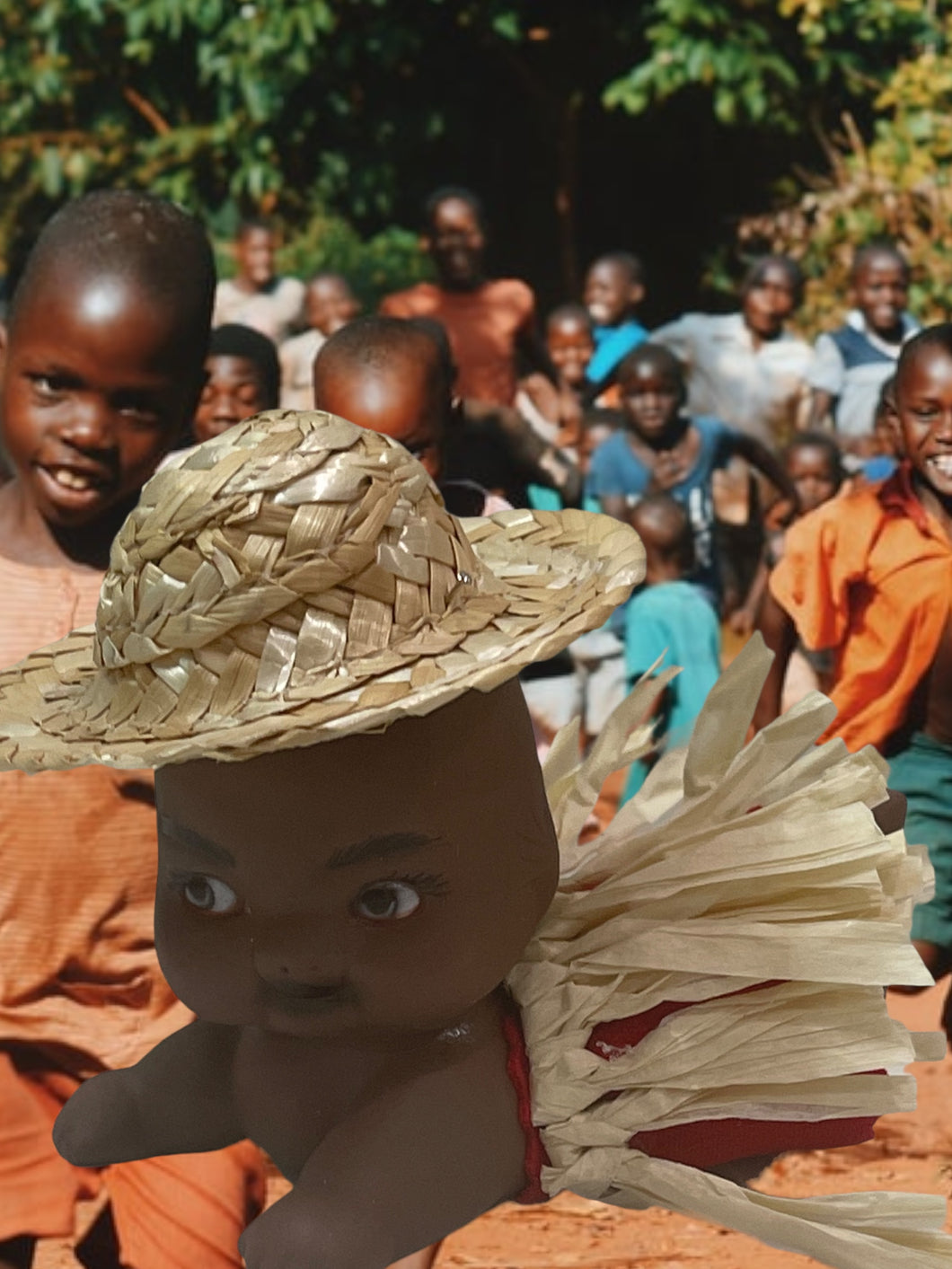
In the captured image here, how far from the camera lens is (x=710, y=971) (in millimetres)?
2258

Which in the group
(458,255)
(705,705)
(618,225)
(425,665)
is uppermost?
(425,665)

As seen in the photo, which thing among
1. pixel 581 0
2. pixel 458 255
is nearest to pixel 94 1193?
pixel 458 255

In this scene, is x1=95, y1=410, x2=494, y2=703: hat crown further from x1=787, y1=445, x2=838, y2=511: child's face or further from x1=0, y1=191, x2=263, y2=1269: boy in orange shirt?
x1=787, y1=445, x2=838, y2=511: child's face

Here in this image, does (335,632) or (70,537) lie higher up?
(335,632)

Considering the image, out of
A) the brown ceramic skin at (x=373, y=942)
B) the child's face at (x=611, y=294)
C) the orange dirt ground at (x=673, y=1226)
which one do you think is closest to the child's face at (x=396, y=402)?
the orange dirt ground at (x=673, y=1226)

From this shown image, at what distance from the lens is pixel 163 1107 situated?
7.98ft

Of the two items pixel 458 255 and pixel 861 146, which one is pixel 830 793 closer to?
pixel 458 255


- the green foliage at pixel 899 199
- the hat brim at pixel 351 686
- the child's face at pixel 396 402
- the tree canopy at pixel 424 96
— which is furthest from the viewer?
the tree canopy at pixel 424 96

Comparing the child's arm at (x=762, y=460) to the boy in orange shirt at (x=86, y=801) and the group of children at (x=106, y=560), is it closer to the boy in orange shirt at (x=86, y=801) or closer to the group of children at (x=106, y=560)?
the group of children at (x=106, y=560)

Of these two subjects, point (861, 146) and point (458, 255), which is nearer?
point (458, 255)

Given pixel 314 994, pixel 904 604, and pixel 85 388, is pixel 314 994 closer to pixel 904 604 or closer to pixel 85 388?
pixel 85 388

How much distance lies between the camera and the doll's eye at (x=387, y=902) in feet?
6.87

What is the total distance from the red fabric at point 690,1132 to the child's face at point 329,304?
273 inches

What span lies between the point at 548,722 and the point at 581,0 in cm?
921
